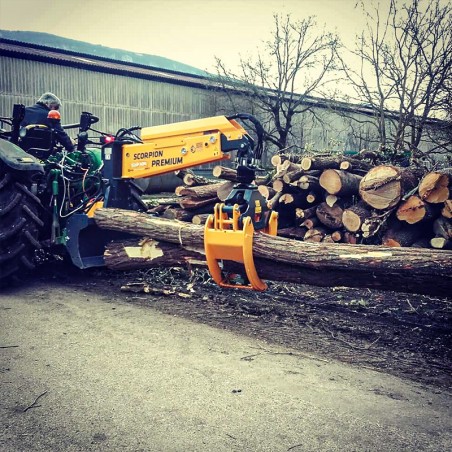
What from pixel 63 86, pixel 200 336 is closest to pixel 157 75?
pixel 63 86

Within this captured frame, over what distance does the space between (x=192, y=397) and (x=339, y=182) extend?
16.4 feet

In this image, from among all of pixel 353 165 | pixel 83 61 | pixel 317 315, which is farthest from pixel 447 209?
pixel 83 61

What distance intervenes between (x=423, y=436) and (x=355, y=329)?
5.74ft

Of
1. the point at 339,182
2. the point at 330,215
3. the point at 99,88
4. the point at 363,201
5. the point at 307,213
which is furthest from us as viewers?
the point at 99,88

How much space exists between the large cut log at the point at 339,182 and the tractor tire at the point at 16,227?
3.99m

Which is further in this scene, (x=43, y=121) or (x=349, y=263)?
(x=43, y=121)

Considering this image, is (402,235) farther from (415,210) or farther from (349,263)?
(349,263)

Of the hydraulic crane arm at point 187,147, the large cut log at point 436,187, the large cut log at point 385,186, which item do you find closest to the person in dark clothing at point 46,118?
the hydraulic crane arm at point 187,147

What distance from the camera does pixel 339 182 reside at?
734 centimetres

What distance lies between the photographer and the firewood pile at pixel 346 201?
6844 mm

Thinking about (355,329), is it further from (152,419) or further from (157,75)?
(157,75)

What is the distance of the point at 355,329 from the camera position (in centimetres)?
432

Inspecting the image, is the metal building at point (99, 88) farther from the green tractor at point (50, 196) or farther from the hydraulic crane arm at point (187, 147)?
the hydraulic crane arm at point (187, 147)

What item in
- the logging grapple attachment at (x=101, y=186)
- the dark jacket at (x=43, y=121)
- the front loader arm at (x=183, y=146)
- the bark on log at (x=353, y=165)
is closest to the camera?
the logging grapple attachment at (x=101, y=186)
